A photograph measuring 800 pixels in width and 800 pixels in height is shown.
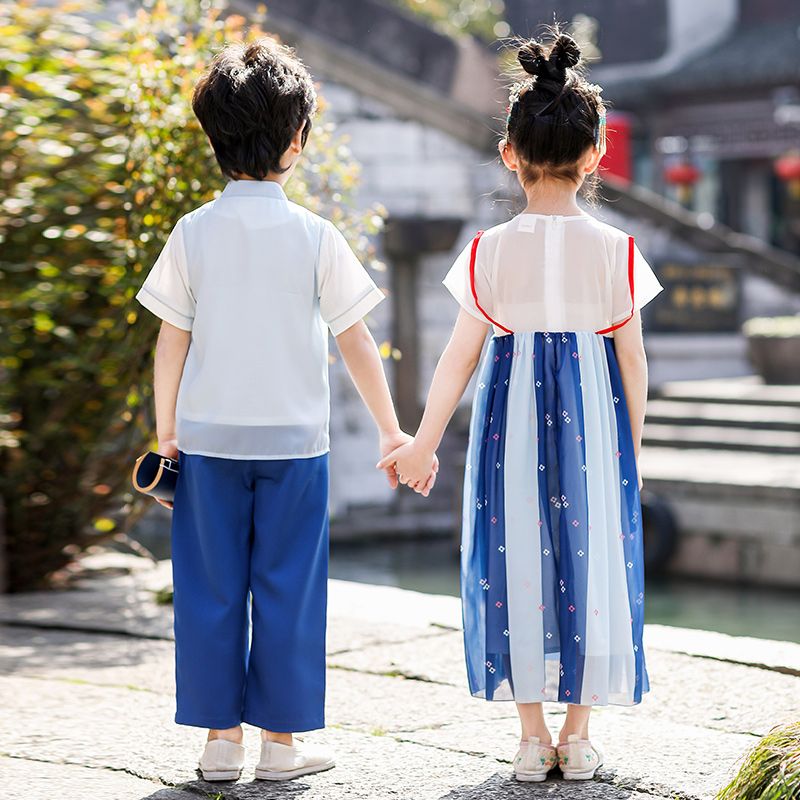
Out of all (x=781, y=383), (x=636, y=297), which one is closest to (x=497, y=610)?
(x=636, y=297)

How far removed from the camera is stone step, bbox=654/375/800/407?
437 inches

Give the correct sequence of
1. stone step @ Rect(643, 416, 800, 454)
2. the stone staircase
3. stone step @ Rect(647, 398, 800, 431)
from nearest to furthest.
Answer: the stone staircase < stone step @ Rect(643, 416, 800, 454) < stone step @ Rect(647, 398, 800, 431)

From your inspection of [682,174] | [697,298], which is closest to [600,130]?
[697,298]

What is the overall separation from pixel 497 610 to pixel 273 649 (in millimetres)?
473

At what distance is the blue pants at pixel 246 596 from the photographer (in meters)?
3.21

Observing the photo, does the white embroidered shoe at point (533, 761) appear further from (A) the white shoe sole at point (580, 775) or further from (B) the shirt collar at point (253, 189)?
(B) the shirt collar at point (253, 189)

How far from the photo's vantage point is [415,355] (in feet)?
37.9

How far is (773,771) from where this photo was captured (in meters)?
2.55

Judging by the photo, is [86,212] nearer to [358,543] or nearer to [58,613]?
[58,613]

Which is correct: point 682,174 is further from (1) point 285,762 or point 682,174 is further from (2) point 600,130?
(1) point 285,762

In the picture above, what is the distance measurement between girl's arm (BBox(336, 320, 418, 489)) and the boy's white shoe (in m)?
0.59

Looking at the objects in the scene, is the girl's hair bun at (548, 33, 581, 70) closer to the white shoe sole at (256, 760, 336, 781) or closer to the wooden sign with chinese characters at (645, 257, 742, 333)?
the white shoe sole at (256, 760, 336, 781)

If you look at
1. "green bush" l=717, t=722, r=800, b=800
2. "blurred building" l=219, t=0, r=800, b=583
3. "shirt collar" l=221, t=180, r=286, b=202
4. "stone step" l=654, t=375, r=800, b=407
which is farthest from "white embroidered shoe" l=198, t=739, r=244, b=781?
"stone step" l=654, t=375, r=800, b=407

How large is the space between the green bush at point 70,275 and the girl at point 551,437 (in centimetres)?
235
